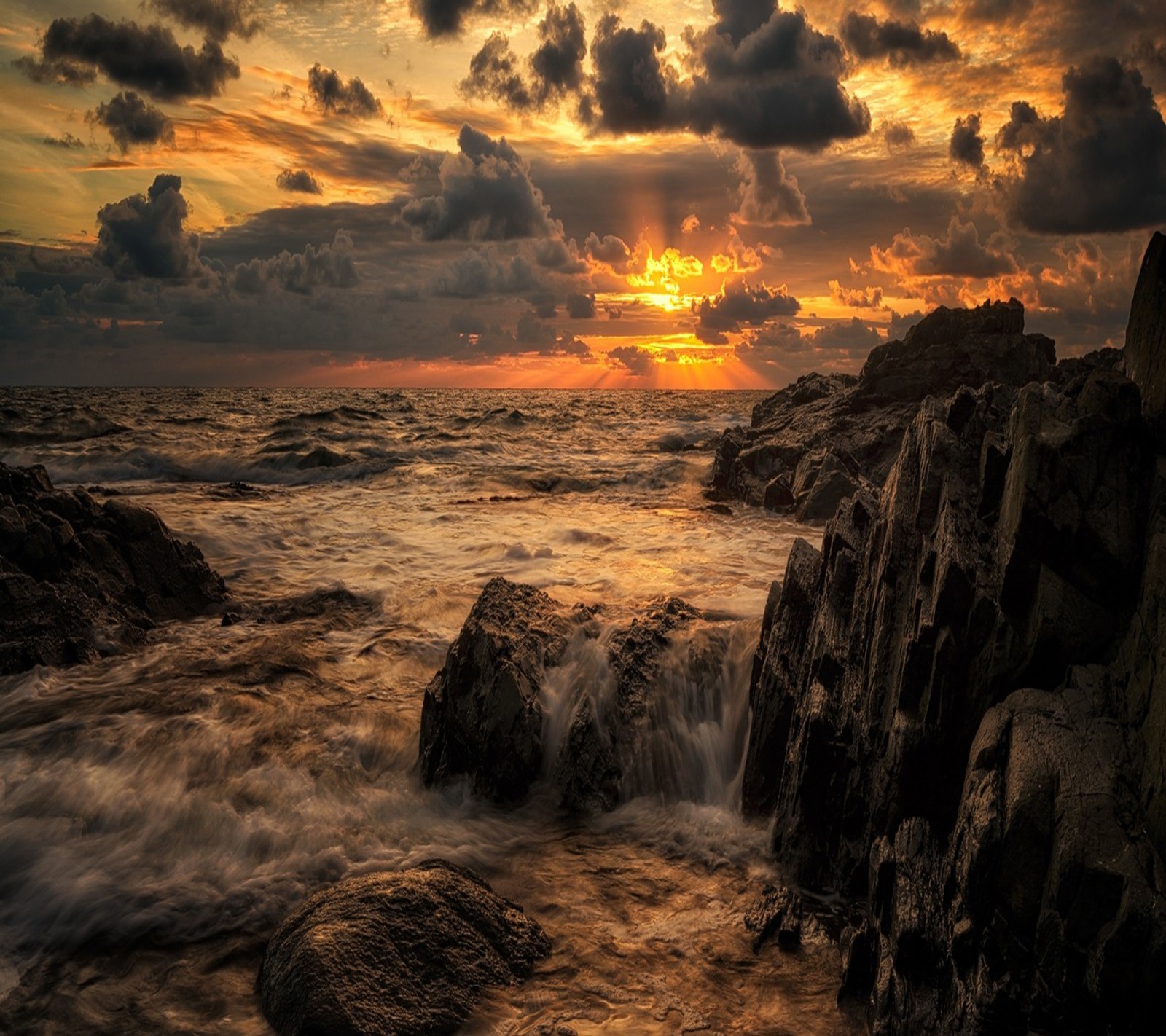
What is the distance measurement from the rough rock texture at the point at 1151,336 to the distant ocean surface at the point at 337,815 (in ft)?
14.9

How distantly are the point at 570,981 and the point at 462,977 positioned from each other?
75 centimetres

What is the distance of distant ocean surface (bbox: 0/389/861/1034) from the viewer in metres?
5.28

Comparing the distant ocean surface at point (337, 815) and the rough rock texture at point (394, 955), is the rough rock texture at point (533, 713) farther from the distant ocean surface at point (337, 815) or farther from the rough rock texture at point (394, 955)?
the rough rock texture at point (394, 955)

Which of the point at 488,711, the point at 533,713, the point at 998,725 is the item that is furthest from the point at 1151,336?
the point at 488,711

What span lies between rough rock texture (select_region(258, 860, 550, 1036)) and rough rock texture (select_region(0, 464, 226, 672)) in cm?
737

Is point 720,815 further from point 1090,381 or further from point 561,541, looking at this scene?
point 561,541

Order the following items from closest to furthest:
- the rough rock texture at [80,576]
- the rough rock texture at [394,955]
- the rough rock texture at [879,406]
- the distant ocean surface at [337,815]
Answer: the rough rock texture at [394,955] → the distant ocean surface at [337,815] → the rough rock texture at [80,576] → the rough rock texture at [879,406]

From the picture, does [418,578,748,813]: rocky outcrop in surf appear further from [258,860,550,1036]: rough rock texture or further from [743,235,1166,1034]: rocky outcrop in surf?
[258,860,550,1036]: rough rock texture

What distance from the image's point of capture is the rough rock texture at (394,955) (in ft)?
15.3

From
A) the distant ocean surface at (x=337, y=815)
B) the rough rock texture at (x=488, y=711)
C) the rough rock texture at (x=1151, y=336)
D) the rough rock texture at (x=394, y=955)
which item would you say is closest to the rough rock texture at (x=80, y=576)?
the distant ocean surface at (x=337, y=815)

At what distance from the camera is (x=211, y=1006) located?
5145 mm

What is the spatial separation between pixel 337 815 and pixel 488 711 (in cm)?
171

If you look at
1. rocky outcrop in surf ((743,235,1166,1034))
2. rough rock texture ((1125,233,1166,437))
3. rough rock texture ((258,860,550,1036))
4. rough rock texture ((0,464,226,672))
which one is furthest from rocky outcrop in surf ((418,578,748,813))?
rough rock texture ((0,464,226,672))

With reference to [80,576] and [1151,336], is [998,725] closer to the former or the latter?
[1151,336]
